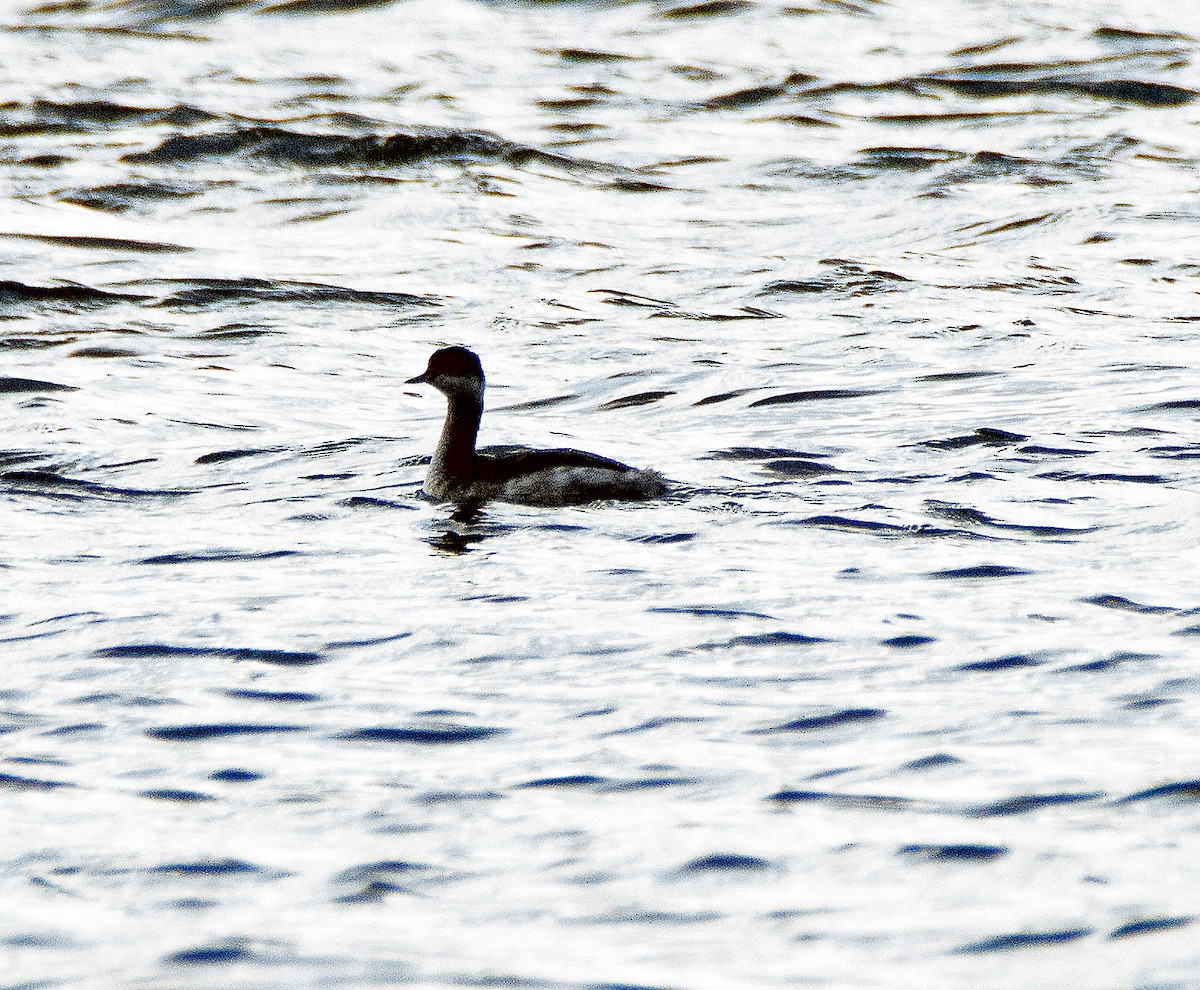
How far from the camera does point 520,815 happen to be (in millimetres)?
6367

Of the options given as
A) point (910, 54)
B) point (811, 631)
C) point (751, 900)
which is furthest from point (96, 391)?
point (910, 54)

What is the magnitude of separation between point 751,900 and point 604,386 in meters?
9.32

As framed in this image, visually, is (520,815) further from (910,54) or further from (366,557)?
(910,54)

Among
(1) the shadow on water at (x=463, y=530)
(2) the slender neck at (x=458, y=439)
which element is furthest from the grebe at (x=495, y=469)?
(1) the shadow on water at (x=463, y=530)

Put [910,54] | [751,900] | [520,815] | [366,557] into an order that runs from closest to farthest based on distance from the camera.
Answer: [751,900], [520,815], [366,557], [910,54]

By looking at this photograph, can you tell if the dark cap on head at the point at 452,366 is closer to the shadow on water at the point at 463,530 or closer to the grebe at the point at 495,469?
the grebe at the point at 495,469

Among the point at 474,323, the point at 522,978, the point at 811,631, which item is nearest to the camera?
the point at 522,978

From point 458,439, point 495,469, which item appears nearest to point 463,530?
point 495,469

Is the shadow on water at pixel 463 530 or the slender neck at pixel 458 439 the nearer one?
the shadow on water at pixel 463 530

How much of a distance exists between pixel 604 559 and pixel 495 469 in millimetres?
1551

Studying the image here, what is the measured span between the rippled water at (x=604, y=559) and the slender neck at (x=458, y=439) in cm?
41

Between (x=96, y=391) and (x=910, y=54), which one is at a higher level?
(x=910, y=54)

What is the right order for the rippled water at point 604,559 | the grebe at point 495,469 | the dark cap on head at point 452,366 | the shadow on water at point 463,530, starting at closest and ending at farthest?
1. the rippled water at point 604,559
2. the shadow on water at point 463,530
3. the grebe at point 495,469
4. the dark cap on head at point 452,366

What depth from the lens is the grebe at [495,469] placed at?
10711mm
